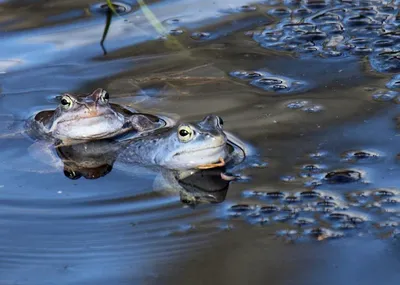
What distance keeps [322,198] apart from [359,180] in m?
0.29

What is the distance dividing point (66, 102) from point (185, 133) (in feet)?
3.22

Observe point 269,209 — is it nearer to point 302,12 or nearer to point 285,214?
point 285,214

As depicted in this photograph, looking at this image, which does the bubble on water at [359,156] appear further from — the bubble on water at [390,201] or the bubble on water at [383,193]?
the bubble on water at [390,201]

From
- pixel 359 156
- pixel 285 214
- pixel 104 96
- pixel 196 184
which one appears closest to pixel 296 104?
pixel 359 156

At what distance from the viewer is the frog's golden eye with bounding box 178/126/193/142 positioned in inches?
202

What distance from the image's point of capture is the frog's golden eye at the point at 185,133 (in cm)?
512

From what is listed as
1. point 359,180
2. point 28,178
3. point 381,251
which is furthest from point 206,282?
point 28,178

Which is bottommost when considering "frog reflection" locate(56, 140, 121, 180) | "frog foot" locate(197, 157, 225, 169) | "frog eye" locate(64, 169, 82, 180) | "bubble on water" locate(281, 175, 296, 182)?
"frog reflection" locate(56, 140, 121, 180)

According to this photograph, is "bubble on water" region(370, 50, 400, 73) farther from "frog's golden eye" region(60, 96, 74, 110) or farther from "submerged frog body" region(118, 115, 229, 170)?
"frog's golden eye" region(60, 96, 74, 110)

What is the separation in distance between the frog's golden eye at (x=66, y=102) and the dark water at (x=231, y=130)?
351 mm

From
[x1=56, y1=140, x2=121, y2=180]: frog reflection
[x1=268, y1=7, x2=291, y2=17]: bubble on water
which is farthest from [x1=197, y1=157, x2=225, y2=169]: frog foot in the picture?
[x1=268, y1=7, x2=291, y2=17]: bubble on water

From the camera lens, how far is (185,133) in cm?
514

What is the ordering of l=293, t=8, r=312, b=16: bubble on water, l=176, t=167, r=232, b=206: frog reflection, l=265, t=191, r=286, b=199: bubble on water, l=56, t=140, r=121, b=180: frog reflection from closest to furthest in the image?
Result: l=265, t=191, r=286, b=199: bubble on water
l=176, t=167, r=232, b=206: frog reflection
l=56, t=140, r=121, b=180: frog reflection
l=293, t=8, r=312, b=16: bubble on water

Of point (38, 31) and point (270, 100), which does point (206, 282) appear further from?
point (38, 31)
